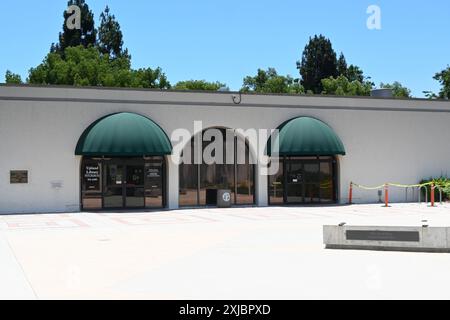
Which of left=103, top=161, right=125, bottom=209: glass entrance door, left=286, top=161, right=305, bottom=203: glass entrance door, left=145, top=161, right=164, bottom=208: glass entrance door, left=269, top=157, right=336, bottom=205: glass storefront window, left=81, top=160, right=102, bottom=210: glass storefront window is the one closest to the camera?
left=81, top=160, right=102, bottom=210: glass storefront window

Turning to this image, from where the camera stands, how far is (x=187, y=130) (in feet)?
87.9

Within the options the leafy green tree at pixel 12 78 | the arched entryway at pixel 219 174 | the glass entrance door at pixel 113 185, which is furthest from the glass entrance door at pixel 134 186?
the leafy green tree at pixel 12 78

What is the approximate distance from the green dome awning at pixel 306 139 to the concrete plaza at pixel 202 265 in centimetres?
848

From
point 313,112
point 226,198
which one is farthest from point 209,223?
point 313,112

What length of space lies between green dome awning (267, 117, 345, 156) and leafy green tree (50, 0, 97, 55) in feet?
131

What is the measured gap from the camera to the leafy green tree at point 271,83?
68750 millimetres

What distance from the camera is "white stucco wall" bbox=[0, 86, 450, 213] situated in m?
24.5

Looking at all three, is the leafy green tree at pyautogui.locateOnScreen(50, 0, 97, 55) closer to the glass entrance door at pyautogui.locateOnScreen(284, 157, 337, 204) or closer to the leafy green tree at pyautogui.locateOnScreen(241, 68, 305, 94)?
the leafy green tree at pyautogui.locateOnScreen(241, 68, 305, 94)

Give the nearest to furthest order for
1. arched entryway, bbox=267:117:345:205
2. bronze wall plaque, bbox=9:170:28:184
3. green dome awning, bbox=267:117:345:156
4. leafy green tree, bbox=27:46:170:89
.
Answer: bronze wall plaque, bbox=9:170:28:184 < green dome awning, bbox=267:117:345:156 < arched entryway, bbox=267:117:345:205 < leafy green tree, bbox=27:46:170:89

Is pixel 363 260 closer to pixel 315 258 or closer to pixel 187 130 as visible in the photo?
pixel 315 258

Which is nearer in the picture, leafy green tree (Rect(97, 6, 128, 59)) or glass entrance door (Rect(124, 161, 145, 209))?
glass entrance door (Rect(124, 161, 145, 209))

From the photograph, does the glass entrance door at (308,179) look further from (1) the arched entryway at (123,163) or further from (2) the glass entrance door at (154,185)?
(1) the arched entryway at (123,163)

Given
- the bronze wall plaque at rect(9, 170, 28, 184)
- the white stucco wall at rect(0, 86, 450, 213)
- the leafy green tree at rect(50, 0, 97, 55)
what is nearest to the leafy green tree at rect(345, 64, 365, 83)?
the leafy green tree at rect(50, 0, 97, 55)

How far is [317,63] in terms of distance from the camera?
72.0 meters
